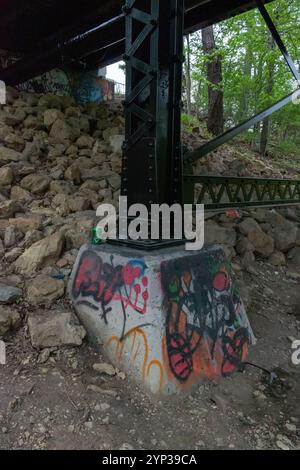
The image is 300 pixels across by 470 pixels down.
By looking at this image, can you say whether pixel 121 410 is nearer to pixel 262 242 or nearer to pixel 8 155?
pixel 262 242

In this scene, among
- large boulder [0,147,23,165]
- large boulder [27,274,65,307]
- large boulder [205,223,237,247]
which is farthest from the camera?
A: large boulder [0,147,23,165]

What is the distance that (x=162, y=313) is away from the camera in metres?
3.35

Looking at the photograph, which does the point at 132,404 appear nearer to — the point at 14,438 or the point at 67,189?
the point at 14,438

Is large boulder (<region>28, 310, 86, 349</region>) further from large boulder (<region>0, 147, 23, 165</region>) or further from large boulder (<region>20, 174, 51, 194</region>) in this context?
large boulder (<region>0, 147, 23, 165</region>)

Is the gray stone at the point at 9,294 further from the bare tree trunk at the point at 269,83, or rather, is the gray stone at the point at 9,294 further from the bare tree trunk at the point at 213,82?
the bare tree trunk at the point at 269,83

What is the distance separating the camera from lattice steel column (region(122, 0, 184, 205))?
373 centimetres

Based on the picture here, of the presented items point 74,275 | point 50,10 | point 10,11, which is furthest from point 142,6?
point 10,11

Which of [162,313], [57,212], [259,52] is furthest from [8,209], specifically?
[259,52]

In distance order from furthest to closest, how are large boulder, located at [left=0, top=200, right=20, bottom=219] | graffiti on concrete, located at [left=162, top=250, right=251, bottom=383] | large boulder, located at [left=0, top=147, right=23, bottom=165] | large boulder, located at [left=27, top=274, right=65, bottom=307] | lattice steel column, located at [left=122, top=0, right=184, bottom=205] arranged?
1. large boulder, located at [left=0, top=147, right=23, bottom=165]
2. large boulder, located at [left=0, top=200, right=20, bottom=219]
3. large boulder, located at [left=27, top=274, right=65, bottom=307]
4. lattice steel column, located at [left=122, top=0, right=184, bottom=205]
5. graffiti on concrete, located at [left=162, top=250, right=251, bottom=383]

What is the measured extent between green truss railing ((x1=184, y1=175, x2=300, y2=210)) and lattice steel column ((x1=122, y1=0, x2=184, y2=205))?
1.14 meters

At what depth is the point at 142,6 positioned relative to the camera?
3.90 metres

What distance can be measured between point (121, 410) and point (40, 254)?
7.12 feet

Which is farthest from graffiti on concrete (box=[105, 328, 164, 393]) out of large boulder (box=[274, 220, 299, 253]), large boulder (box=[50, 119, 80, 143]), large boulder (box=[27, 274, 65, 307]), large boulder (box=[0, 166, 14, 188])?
large boulder (box=[50, 119, 80, 143])

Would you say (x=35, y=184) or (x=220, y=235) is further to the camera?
(x=220, y=235)
